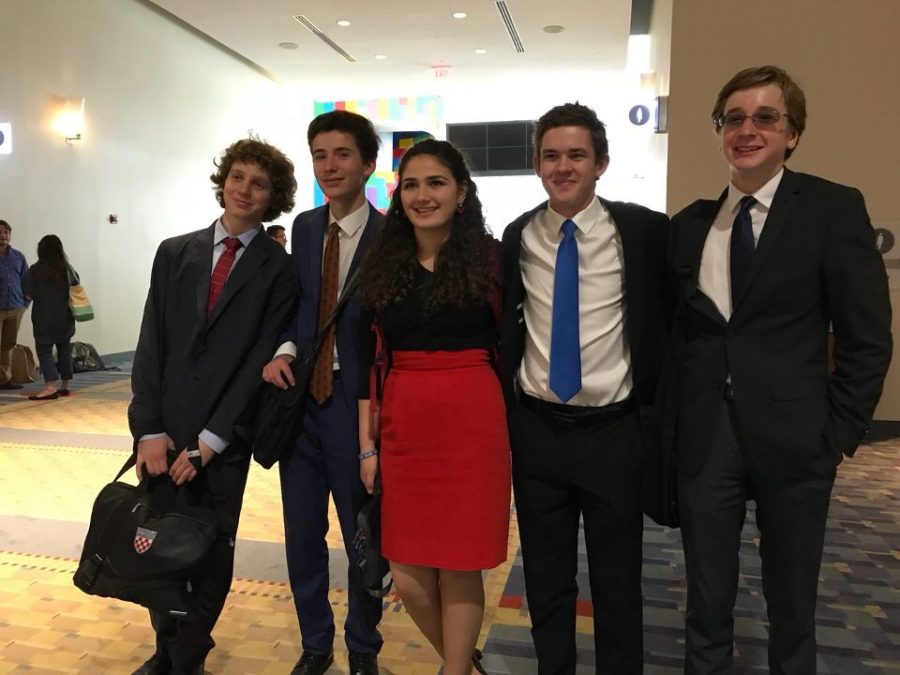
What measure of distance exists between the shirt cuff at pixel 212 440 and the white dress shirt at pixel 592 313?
97 cm

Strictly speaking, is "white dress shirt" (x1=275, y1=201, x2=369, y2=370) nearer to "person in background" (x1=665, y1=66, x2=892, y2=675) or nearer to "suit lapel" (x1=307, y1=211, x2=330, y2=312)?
"suit lapel" (x1=307, y1=211, x2=330, y2=312)

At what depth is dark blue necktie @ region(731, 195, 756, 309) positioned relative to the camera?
1779 mm

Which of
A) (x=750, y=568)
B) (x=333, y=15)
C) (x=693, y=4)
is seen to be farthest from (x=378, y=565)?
(x=333, y=15)

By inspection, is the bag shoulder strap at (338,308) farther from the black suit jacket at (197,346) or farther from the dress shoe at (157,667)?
the dress shoe at (157,667)

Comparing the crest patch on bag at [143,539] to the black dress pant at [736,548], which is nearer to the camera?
the black dress pant at [736,548]

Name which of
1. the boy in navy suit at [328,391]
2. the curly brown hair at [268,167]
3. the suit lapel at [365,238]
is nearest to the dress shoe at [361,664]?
the boy in navy suit at [328,391]

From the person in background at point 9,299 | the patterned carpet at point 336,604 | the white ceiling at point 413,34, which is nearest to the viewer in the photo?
the patterned carpet at point 336,604

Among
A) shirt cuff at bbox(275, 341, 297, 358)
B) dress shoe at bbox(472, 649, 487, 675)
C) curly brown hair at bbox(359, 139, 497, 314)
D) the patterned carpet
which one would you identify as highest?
curly brown hair at bbox(359, 139, 497, 314)

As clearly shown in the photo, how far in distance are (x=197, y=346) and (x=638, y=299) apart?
52.8 inches

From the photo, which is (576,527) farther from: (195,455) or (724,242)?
(195,455)

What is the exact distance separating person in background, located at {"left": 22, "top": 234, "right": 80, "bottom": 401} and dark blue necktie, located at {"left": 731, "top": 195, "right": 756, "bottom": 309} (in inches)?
302

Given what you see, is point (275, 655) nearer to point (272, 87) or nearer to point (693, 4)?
point (693, 4)

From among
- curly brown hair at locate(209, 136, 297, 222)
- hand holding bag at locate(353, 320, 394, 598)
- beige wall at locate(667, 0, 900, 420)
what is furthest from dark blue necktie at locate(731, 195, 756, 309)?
beige wall at locate(667, 0, 900, 420)

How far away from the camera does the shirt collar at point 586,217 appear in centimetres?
193
